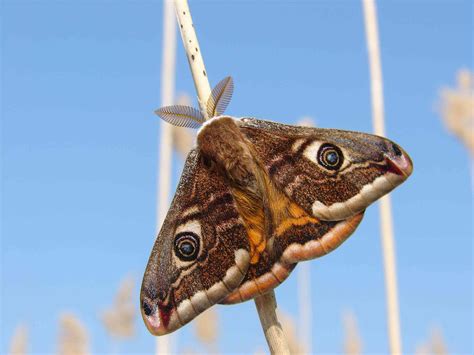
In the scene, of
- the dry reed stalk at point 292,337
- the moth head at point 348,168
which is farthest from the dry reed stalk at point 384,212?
the dry reed stalk at point 292,337

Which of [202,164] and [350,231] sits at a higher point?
[202,164]

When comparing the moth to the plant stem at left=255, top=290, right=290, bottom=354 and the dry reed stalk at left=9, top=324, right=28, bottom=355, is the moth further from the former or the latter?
the dry reed stalk at left=9, top=324, right=28, bottom=355

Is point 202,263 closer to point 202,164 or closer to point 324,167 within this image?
point 202,164

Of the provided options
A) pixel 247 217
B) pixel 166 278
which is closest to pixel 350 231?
pixel 247 217

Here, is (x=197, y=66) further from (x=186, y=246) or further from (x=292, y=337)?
(x=292, y=337)

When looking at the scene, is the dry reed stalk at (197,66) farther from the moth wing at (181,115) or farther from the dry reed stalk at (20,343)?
the dry reed stalk at (20,343)

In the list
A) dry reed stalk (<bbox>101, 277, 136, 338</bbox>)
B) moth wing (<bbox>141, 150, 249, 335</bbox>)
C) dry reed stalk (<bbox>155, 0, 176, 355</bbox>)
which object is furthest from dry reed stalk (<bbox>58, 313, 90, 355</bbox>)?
moth wing (<bbox>141, 150, 249, 335</bbox>)

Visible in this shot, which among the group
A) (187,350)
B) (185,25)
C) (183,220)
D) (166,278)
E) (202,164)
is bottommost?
(166,278)
